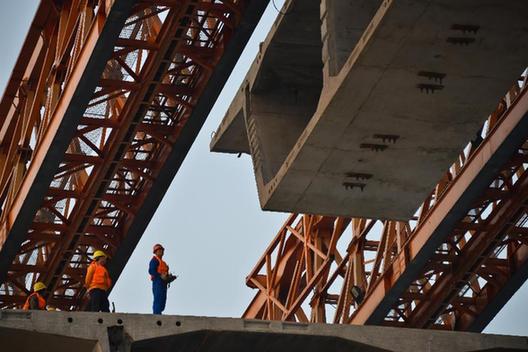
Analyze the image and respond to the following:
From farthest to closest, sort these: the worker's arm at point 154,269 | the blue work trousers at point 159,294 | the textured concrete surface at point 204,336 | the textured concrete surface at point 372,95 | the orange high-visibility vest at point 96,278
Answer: the worker's arm at point 154,269, the blue work trousers at point 159,294, the orange high-visibility vest at point 96,278, the textured concrete surface at point 372,95, the textured concrete surface at point 204,336

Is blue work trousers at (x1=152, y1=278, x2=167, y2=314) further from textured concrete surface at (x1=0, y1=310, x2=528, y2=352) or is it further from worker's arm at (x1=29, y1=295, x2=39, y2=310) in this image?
textured concrete surface at (x1=0, y1=310, x2=528, y2=352)

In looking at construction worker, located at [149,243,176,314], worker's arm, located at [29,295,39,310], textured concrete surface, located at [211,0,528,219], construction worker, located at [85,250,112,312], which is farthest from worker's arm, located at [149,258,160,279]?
textured concrete surface, located at [211,0,528,219]

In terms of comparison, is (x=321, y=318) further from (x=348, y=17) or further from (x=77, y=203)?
(x=348, y=17)

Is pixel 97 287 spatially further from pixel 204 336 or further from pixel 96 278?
pixel 204 336

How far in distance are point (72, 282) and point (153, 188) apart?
4.34m

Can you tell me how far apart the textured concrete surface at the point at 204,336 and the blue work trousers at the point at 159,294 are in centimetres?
432

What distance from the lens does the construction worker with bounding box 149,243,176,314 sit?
1490 inches

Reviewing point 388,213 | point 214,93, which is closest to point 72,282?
point 214,93

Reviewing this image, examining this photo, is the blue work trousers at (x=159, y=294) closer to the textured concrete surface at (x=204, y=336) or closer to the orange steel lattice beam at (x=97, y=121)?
the textured concrete surface at (x=204, y=336)

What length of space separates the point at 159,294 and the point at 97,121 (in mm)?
6607

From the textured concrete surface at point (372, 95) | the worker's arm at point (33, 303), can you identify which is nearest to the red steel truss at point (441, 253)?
the textured concrete surface at point (372, 95)

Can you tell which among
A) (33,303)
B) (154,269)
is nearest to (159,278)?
(154,269)

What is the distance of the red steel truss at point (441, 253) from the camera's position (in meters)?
42.4

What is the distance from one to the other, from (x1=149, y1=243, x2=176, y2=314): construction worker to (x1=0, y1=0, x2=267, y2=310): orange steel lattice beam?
16.3 ft
